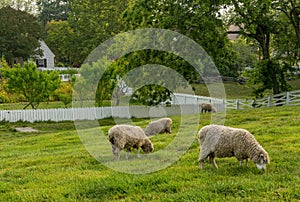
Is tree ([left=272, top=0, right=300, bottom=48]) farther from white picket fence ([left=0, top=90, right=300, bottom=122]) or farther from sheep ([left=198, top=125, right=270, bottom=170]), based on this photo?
sheep ([left=198, top=125, right=270, bottom=170])

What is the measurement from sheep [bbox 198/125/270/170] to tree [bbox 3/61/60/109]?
16.4 meters

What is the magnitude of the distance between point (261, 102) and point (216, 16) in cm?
707

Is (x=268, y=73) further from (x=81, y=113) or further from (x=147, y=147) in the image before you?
(x=147, y=147)

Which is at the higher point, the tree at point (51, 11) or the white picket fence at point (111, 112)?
the tree at point (51, 11)

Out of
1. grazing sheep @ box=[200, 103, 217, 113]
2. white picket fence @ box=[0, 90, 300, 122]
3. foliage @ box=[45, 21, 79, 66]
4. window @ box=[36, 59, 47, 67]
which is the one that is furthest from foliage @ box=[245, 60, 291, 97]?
window @ box=[36, 59, 47, 67]

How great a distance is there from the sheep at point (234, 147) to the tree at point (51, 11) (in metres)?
70.4

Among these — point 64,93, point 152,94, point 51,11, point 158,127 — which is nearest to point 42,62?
point 51,11

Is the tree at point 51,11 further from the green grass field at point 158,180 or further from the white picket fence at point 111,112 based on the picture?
the green grass field at point 158,180

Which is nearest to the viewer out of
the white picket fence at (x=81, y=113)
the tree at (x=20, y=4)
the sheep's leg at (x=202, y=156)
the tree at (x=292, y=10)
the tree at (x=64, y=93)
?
the sheep's leg at (x=202, y=156)

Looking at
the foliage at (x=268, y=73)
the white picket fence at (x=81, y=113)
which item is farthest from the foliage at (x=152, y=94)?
the foliage at (x=268, y=73)

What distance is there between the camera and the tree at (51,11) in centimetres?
7388

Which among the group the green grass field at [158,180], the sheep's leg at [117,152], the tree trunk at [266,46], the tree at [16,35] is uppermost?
the tree at [16,35]

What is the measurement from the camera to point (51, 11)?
7381cm

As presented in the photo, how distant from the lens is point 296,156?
803cm
